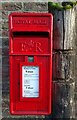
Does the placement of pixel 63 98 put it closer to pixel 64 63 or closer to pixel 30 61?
pixel 64 63

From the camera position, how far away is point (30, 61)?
1001 millimetres

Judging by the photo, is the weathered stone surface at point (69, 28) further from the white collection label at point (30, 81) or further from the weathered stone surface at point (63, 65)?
the white collection label at point (30, 81)

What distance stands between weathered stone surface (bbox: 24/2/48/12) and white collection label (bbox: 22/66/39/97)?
0.72 m

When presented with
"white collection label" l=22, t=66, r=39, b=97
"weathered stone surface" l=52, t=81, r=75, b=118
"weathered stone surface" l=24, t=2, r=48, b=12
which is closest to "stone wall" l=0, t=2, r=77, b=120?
"weathered stone surface" l=52, t=81, r=75, b=118

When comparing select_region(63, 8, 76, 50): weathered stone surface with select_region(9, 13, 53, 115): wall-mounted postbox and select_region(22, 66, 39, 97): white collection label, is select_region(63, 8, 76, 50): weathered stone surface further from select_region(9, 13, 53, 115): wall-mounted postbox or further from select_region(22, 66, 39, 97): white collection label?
select_region(22, 66, 39, 97): white collection label

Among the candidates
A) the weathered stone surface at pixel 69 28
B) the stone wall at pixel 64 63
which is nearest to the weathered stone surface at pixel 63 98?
the stone wall at pixel 64 63

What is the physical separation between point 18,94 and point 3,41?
67cm

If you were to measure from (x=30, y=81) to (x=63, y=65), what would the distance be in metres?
0.30

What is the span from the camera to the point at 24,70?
1.01m

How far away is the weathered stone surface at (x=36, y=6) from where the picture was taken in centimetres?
138

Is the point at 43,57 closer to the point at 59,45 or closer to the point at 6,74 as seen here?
the point at 59,45

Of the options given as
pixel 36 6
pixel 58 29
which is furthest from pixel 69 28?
pixel 36 6

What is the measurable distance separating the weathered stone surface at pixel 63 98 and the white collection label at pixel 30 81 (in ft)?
0.50

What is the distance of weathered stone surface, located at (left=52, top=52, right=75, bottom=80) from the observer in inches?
37.9
